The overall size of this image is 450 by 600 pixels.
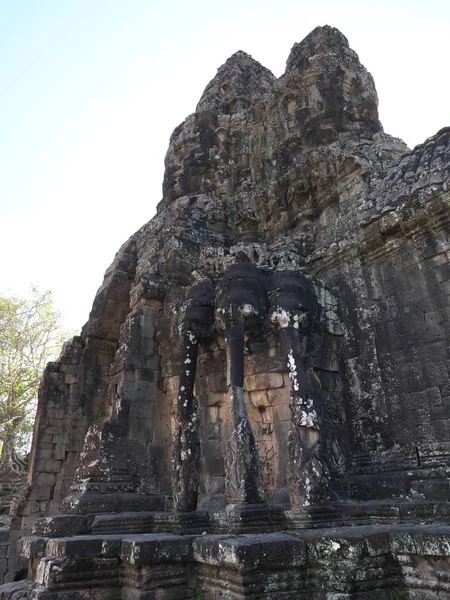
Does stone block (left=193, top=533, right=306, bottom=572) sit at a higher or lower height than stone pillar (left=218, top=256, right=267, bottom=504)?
lower

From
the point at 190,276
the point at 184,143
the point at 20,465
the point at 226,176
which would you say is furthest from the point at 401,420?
the point at 20,465

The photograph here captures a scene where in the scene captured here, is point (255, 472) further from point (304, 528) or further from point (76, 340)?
point (76, 340)

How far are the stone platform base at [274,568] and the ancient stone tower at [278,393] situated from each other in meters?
0.02

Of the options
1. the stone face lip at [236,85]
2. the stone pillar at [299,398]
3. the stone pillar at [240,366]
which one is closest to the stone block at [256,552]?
the stone pillar at [299,398]

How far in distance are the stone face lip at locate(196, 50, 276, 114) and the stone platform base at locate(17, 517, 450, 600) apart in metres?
12.2

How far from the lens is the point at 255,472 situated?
5.75 meters

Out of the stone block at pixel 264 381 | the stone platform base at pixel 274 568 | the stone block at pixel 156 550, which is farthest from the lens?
the stone block at pixel 264 381

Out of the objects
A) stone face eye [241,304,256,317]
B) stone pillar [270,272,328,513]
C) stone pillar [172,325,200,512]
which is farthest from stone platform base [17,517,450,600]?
stone face eye [241,304,256,317]

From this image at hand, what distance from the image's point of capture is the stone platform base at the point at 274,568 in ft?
13.8

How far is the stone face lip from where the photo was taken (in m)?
14.2

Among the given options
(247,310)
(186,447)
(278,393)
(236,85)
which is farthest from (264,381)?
(236,85)

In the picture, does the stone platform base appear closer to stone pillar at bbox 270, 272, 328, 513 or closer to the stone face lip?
stone pillar at bbox 270, 272, 328, 513

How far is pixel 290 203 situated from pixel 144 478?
6695 millimetres

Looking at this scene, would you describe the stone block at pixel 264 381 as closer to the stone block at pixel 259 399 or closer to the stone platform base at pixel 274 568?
the stone block at pixel 259 399
